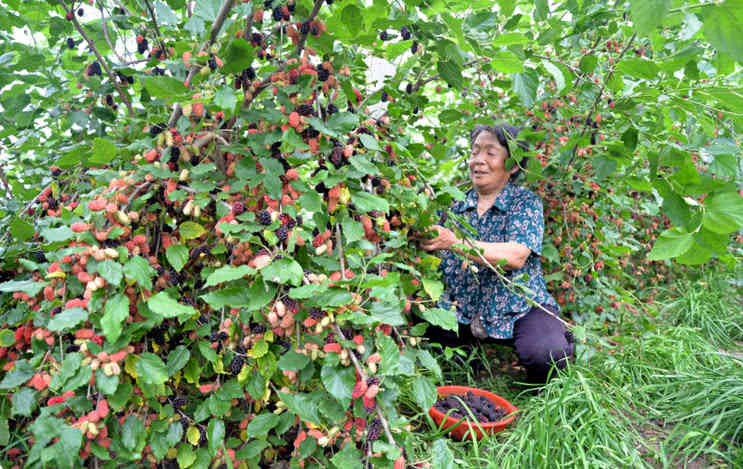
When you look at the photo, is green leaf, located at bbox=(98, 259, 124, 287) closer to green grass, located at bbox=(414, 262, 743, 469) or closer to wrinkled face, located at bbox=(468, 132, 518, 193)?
green grass, located at bbox=(414, 262, 743, 469)

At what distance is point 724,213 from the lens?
0.75 m

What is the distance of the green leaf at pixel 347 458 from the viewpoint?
0.82 meters

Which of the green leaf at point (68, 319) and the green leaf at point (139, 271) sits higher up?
the green leaf at point (139, 271)

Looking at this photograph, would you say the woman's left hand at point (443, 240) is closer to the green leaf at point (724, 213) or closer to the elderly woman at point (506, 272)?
the elderly woman at point (506, 272)

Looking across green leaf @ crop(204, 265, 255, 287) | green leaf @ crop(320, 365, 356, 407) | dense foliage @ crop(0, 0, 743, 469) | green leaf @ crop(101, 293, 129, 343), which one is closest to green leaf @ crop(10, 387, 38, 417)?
dense foliage @ crop(0, 0, 743, 469)

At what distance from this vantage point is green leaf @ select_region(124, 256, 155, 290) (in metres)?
0.84

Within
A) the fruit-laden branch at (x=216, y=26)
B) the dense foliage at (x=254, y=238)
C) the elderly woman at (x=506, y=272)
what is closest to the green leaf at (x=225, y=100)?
the dense foliage at (x=254, y=238)

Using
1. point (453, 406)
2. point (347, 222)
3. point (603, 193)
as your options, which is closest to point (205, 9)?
point (347, 222)

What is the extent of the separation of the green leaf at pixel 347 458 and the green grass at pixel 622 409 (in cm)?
16

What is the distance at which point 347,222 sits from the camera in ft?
3.05

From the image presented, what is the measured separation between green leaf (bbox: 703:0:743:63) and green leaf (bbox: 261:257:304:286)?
648 millimetres

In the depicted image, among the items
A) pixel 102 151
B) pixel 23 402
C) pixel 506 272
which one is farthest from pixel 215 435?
pixel 506 272

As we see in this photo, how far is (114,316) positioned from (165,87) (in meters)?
0.40

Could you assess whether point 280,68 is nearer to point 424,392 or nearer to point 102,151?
point 102,151
